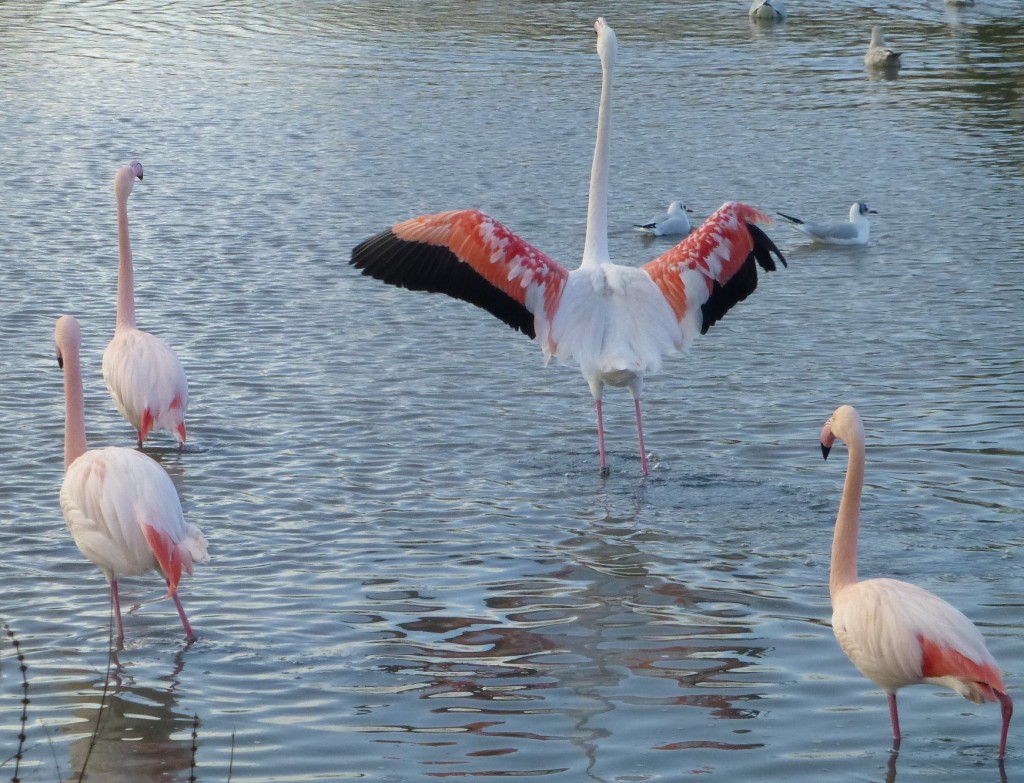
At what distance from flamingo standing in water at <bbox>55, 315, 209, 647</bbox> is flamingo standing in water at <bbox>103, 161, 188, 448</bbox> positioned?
186 centimetres

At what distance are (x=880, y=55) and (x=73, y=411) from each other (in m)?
17.1

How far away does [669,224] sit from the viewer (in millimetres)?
12609

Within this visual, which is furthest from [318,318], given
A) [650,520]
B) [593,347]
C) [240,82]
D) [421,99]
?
[240,82]

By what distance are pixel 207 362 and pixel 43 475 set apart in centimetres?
202

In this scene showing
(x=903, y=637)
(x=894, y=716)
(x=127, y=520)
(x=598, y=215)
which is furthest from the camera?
(x=598, y=215)

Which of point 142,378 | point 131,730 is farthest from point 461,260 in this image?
point 131,730

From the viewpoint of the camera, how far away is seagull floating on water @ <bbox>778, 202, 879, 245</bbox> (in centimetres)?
1226

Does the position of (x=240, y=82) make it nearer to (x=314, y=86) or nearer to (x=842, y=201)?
(x=314, y=86)

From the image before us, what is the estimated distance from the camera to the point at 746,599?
5992 mm

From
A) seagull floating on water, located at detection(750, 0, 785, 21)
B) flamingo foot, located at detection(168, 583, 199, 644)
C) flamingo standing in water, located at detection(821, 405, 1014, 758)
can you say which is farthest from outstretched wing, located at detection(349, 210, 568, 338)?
seagull floating on water, located at detection(750, 0, 785, 21)

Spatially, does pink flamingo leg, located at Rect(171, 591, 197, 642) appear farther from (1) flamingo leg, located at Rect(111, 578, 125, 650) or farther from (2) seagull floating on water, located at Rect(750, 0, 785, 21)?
(2) seagull floating on water, located at Rect(750, 0, 785, 21)

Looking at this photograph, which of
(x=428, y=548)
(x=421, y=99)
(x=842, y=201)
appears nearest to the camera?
(x=428, y=548)

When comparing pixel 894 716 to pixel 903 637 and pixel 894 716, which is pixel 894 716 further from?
pixel 903 637

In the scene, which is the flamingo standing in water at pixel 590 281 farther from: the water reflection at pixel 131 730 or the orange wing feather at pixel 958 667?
the orange wing feather at pixel 958 667
